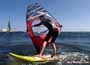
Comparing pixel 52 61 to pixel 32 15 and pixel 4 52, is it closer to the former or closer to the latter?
pixel 32 15

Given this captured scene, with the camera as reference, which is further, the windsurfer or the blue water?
the blue water

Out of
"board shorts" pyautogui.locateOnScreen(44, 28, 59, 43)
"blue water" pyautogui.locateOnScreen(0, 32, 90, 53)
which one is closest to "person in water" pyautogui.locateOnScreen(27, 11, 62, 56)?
"board shorts" pyautogui.locateOnScreen(44, 28, 59, 43)

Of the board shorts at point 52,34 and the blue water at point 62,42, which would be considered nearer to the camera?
the board shorts at point 52,34

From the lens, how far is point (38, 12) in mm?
21516

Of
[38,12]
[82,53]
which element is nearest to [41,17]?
[38,12]

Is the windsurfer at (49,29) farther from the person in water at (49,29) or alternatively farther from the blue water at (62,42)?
the blue water at (62,42)

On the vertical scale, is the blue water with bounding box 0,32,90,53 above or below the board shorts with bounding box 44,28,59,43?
below

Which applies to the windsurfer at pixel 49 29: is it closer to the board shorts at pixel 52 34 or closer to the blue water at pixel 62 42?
the board shorts at pixel 52 34

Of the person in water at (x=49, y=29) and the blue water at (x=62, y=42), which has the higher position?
the person in water at (x=49, y=29)

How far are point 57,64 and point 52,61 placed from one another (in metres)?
0.34

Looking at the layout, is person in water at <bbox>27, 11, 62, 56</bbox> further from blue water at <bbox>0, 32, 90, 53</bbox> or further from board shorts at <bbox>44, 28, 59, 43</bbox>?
blue water at <bbox>0, 32, 90, 53</bbox>

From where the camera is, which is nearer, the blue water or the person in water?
the person in water

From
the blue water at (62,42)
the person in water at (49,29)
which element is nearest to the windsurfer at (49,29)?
the person in water at (49,29)

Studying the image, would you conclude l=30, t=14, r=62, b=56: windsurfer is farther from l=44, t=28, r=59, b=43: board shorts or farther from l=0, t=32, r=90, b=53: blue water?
l=0, t=32, r=90, b=53: blue water
